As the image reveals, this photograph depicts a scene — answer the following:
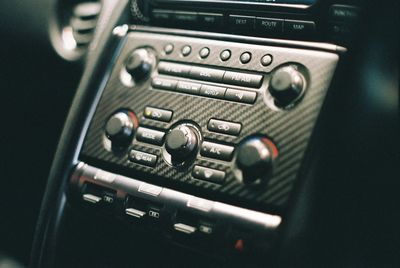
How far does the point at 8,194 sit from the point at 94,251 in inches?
15.0

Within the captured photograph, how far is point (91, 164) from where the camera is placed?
Answer: 0.65 metres

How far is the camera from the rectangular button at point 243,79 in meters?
0.56

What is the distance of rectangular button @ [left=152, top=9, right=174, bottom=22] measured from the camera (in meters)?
0.68

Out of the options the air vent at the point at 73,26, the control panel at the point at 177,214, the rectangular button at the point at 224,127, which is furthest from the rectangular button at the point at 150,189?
the air vent at the point at 73,26

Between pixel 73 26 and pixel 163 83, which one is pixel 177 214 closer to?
pixel 163 83

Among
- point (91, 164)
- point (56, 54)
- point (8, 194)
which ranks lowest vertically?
point (8, 194)

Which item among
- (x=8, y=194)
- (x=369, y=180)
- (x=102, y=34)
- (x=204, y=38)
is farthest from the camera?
(x=8, y=194)

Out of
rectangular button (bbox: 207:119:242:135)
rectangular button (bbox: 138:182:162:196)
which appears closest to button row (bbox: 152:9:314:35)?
rectangular button (bbox: 207:119:242:135)

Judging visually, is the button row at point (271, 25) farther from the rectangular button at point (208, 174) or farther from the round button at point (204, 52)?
the rectangular button at point (208, 174)

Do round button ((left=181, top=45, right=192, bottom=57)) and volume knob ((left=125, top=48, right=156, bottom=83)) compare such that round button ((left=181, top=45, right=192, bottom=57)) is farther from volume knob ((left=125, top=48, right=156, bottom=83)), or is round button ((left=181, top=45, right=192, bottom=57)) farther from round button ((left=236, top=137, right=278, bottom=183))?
round button ((left=236, top=137, right=278, bottom=183))

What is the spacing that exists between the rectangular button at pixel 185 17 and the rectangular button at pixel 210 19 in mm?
10

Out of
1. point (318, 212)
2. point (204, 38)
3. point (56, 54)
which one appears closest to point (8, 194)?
point (56, 54)

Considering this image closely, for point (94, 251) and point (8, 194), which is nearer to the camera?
point (94, 251)

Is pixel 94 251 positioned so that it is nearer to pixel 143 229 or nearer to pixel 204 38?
pixel 143 229
